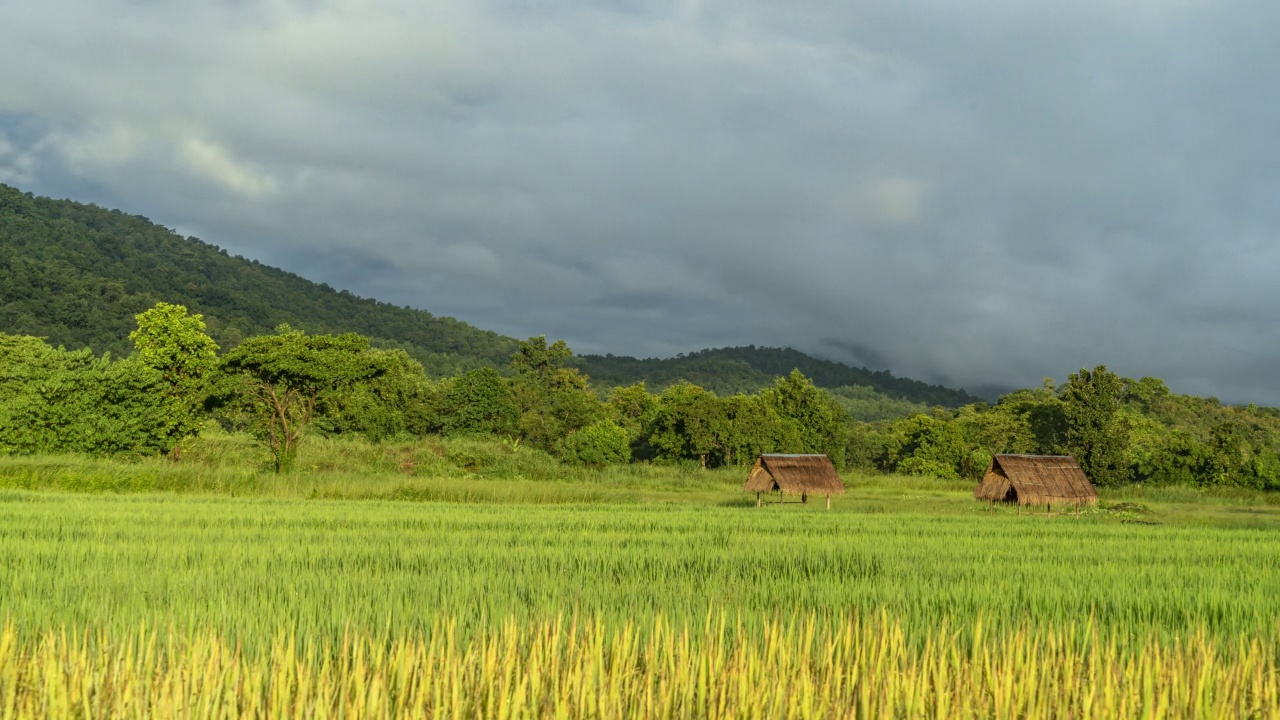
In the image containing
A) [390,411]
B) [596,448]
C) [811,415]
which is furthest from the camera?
[811,415]

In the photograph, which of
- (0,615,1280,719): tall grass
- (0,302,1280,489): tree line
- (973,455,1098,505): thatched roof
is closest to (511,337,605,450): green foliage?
(0,302,1280,489): tree line

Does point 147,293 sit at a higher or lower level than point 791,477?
higher

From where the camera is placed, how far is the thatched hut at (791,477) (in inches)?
1213

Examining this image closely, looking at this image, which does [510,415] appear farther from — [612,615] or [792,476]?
[612,615]

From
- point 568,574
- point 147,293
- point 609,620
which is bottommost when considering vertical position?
point 568,574

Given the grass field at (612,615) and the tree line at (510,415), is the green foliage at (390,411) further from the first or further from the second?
the grass field at (612,615)

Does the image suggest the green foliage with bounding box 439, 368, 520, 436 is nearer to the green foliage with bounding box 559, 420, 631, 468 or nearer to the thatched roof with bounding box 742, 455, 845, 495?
the green foliage with bounding box 559, 420, 631, 468

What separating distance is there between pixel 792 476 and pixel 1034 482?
28.5 ft

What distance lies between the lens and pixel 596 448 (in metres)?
50.8

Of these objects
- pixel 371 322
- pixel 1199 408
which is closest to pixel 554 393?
pixel 1199 408

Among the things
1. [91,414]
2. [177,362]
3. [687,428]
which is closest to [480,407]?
[687,428]

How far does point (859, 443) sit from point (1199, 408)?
1840 inches

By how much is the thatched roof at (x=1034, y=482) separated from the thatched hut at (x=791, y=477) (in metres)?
5.56

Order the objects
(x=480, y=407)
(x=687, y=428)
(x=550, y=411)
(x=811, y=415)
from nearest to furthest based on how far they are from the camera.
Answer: (x=687, y=428) → (x=480, y=407) → (x=550, y=411) → (x=811, y=415)
